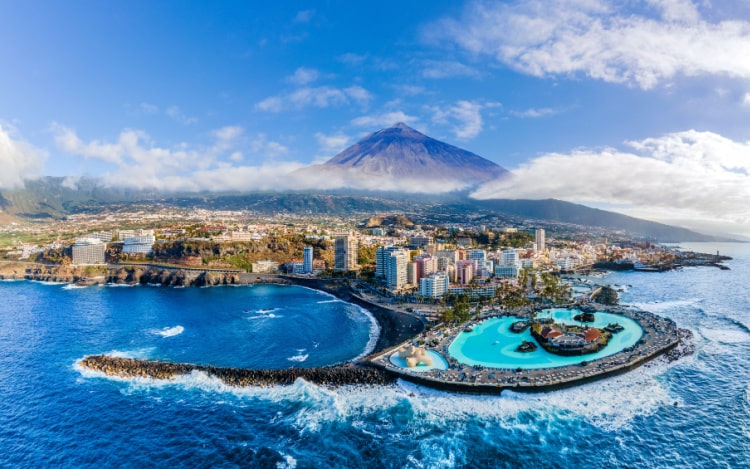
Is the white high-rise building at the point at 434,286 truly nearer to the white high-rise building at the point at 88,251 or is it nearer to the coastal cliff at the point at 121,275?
the coastal cliff at the point at 121,275

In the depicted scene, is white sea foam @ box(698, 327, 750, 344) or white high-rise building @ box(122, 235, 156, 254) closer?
white sea foam @ box(698, 327, 750, 344)

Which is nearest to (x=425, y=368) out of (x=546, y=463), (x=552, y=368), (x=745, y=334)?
(x=552, y=368)

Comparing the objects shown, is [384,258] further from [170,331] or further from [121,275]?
[121,275]

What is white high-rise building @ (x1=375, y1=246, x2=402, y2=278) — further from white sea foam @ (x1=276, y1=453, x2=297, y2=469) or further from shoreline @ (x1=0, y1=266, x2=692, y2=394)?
white sea foam @ (x1=276, y1=453, x2=297, y2=469)

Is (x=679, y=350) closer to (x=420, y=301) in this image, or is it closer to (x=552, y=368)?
(x=552, y=368)

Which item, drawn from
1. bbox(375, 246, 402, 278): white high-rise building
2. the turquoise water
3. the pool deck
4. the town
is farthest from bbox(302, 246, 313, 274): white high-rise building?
the turquoise water

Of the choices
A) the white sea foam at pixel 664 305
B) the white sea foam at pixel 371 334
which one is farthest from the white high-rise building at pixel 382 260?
the white sea foam at pixel 664 305

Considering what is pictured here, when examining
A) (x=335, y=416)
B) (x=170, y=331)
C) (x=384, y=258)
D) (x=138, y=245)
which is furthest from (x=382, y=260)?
(x=138, y=245)
